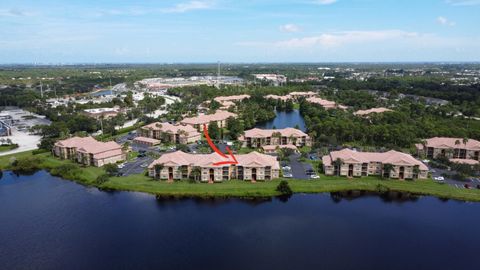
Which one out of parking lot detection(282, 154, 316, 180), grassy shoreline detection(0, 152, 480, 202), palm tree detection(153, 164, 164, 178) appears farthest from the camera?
parking lot detection(282, 154, 316, 180)

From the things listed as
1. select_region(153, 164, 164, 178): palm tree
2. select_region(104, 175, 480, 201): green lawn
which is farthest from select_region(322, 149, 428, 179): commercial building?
select_region(153, 164, 164, 178): palm tree

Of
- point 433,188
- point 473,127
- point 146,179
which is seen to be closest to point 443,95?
point 473,127

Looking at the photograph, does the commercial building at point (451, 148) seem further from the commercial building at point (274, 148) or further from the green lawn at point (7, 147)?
the green lawn at point (7, 147)

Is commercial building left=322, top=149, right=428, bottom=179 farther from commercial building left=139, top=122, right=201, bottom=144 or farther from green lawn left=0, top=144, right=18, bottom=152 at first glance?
green lawn left=0, top=144, right=18, bottom=152

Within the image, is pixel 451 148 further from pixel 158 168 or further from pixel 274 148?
pixel 158 168

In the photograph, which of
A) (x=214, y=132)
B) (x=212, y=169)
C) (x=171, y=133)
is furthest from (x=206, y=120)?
(x=212, y=169)

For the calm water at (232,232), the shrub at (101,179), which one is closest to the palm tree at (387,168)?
the calm water at (232,232)

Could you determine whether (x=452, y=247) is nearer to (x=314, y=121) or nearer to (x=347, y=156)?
(x=347, y=156)
